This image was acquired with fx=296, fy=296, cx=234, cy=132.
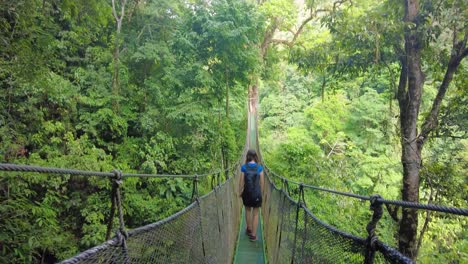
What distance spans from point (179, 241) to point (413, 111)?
9.00 feet

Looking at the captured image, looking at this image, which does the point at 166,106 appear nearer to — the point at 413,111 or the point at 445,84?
the point at 413,111

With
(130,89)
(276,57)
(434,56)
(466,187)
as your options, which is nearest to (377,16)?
(434,56)

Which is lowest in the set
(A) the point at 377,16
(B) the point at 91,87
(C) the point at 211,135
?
(C) the point at 211,135

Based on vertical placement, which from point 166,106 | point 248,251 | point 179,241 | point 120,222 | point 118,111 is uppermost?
point 166,106

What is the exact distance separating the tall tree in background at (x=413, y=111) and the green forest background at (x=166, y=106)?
0.20 ft

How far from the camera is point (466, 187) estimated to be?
10.2 feet

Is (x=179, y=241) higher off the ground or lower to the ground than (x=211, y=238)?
higher

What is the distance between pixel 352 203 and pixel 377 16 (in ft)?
10.8

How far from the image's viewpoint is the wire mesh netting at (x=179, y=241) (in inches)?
28.3

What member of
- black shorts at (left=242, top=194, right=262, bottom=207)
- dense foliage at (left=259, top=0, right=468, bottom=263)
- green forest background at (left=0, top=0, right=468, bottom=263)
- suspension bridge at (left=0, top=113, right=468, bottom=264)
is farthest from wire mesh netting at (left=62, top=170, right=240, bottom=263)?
green forest background at (left=0, top=0, right=468, bottom=263)

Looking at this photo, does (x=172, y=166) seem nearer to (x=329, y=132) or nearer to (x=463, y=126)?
(x=463, y=126)

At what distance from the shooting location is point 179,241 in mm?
1276

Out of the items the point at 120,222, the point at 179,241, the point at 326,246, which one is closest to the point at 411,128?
the point at 326,246

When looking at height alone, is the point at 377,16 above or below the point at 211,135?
above
